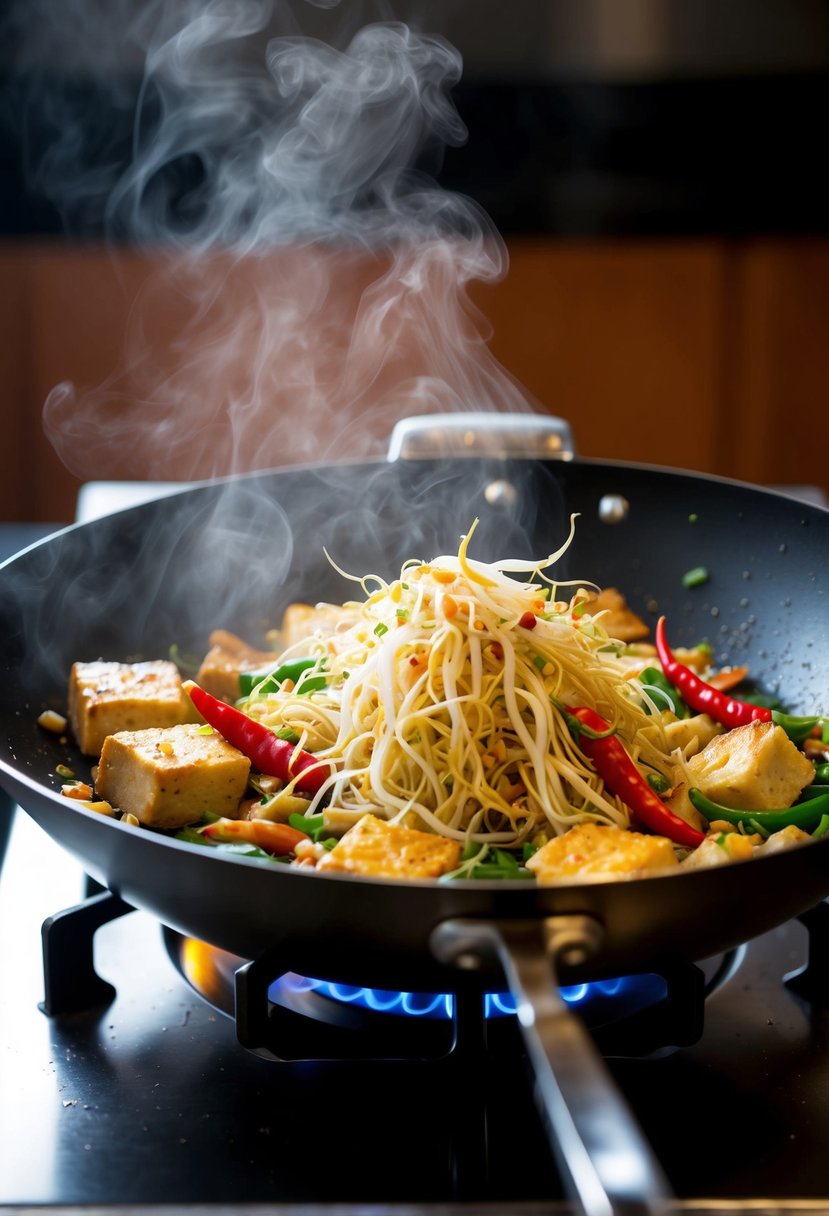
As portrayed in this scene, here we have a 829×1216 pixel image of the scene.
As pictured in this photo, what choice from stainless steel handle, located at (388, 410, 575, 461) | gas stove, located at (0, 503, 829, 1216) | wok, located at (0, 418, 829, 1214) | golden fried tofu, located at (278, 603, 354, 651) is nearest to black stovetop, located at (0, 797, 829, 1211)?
gas stove, located at (0, 503, 829, 1216)

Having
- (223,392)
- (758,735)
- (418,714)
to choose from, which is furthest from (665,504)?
(223,392)

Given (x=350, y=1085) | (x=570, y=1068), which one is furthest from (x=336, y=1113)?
(x=570, y=1068)

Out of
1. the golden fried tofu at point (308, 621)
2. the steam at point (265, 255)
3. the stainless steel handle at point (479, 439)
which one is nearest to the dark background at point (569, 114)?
the steam at point (265, 255)

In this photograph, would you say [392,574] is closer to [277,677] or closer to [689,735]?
[277,677]

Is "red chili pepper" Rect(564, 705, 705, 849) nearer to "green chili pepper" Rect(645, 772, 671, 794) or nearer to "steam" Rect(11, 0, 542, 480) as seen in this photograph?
"green chili pepper" Rect(645, 772, 671, 794)

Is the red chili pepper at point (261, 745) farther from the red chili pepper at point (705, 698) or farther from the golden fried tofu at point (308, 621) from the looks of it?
the red chili pepper at point (705, 698)

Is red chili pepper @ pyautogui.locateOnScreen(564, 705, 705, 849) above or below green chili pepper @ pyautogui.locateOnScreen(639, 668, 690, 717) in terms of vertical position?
above
